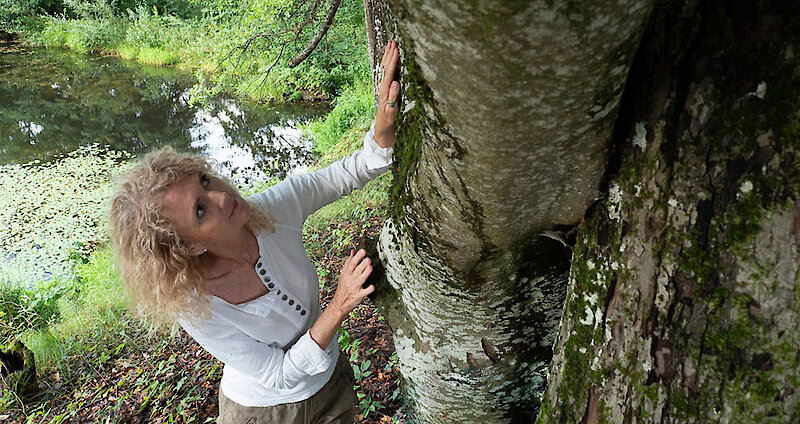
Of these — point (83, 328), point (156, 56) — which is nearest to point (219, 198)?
point (83, 328)

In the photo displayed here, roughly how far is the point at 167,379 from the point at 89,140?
1034 cm

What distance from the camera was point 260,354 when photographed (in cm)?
182

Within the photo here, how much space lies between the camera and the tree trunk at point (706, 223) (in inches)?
27.2

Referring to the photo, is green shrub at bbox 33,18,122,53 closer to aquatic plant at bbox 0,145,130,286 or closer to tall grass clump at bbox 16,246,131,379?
aquatic plant at bbox 0,145,130,286

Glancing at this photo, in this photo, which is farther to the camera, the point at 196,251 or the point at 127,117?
the point at 127,117

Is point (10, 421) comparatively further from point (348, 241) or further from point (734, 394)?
point (734, 394)

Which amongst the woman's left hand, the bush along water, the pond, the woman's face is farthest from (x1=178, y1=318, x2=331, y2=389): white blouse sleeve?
the pond

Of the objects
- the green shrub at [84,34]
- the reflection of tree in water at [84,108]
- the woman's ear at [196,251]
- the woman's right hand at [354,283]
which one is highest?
the green shrub at [84,34]

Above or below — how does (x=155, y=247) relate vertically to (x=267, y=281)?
above

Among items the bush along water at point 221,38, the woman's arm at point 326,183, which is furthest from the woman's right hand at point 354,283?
the bush along water at point 221,38

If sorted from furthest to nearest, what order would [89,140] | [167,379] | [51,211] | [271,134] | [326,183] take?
[89,140]
[271,134]
[51,211]
[167,379]
[326,183]

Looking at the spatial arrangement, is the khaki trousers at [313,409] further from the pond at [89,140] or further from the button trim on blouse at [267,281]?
the pond at [89,140]

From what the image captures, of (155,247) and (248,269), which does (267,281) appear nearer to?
(248,269)

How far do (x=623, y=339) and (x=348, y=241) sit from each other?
4199 millimetres
